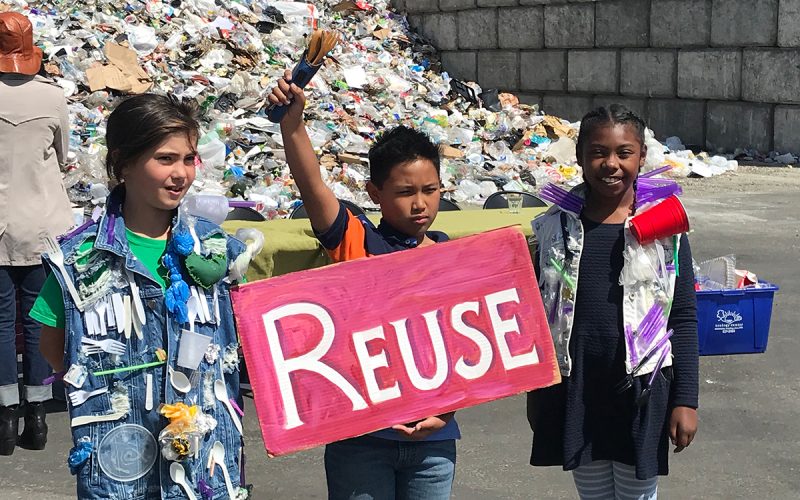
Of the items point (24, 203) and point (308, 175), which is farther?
point (24, 203)

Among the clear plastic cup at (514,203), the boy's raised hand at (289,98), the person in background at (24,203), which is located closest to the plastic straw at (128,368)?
the boy's raised hand at (289,98)

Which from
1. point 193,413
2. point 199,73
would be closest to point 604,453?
point 193,413

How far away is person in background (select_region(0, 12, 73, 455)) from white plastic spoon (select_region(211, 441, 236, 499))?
8.81 feet

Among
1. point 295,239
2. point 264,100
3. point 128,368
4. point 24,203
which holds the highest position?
point 128,368

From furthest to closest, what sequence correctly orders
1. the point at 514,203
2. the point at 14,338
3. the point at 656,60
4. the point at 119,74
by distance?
the point at 656,60 < the point at 119,74 < the point at 514,203 < the point at 14,338

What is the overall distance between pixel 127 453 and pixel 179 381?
0.20m

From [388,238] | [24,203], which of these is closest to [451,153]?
[24,203]

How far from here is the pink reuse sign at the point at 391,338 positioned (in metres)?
2.55

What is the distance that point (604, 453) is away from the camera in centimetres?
295

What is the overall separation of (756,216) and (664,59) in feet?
15.3

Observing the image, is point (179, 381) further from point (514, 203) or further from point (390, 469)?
point (514, 203)

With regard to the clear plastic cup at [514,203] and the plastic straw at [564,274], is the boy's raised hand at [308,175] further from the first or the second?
the clear plastic cup at [514,203]

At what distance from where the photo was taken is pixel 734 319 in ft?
18.3

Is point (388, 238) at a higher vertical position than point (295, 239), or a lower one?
higher
